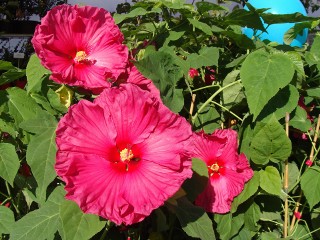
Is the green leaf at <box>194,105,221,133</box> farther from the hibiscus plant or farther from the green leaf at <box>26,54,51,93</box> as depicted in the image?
the green leaf at <box>26,54,51,93</box>

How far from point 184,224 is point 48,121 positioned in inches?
13.9

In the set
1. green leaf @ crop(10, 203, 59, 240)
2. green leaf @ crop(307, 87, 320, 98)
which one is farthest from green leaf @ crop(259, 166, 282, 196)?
green leaf @ crop(10, 203, 59, 240)

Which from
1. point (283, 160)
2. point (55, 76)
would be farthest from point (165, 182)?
point (283, 160)

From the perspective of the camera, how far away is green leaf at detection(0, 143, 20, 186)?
1.04 m

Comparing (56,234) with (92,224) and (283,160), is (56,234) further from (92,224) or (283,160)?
(283,160)

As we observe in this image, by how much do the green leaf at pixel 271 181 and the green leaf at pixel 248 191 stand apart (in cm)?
1

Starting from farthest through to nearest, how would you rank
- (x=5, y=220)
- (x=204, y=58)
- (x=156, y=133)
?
(x=204, y=58)
(x=5, y=220)
(x=156, y=133)

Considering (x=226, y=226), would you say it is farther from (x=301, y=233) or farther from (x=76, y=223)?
(x=76, y=223)

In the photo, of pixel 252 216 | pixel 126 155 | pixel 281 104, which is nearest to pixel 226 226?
pixel 252 216

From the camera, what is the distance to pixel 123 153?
33.5 inches

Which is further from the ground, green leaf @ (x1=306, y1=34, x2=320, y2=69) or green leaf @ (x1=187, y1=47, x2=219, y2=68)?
green leaf @ (x1=306, y1=34, x2=320, y2=69)

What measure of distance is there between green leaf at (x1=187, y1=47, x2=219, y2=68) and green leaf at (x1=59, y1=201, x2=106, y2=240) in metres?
0.46

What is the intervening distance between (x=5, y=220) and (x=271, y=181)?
602 mm

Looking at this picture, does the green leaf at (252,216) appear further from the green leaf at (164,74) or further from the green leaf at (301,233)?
the green leaf at (164,74)
